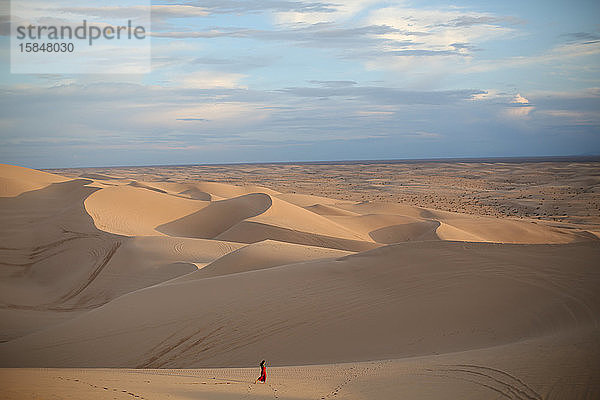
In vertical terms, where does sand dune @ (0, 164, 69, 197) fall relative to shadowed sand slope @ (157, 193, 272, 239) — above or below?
above

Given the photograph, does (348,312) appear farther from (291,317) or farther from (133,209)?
(133,209)

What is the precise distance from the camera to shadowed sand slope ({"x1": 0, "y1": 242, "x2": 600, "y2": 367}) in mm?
8414

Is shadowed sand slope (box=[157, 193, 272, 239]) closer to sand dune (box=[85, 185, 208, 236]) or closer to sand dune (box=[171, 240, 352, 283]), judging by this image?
sand dune (box=[85, 185, 208, 236])

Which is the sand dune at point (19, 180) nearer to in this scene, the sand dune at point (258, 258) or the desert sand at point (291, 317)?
the desert sand at point (291, 317)

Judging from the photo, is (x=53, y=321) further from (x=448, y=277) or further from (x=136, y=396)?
(x=448, y=277)

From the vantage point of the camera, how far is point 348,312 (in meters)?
9.55

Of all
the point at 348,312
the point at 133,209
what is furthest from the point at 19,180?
the point at 348,312

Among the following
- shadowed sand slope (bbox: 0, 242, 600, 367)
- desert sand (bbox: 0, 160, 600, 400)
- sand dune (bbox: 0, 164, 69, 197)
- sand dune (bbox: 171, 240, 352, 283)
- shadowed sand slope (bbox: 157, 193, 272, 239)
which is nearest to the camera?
desert sand (bbox: 0, 160, 600, 400)

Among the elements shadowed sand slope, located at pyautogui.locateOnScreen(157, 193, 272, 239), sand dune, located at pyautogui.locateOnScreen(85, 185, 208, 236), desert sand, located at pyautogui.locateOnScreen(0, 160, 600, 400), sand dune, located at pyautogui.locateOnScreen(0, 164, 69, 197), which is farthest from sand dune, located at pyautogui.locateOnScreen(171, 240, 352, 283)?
sand dune, located at pyautogui.locateOnScreen(0, 164, 69, 197)

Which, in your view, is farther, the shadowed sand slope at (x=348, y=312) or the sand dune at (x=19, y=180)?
the sand dune at (x=19, y=180)

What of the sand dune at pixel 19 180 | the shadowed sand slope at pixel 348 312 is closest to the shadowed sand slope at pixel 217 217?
the sand dune at pixel 19 180

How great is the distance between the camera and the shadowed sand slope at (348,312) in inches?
331

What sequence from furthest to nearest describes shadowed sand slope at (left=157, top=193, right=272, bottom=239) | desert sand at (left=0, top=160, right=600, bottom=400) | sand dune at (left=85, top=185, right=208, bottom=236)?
shadowed sand slope at (left=157, top=193, right=272, bottom=239) < sand dune at (left=85, top=185, right=208, bottom=236) < desert sand at (left=0, top=160, right=600, bottom=400)

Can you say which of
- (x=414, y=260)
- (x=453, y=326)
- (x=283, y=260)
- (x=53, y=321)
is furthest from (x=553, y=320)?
(x=53, y=321)
